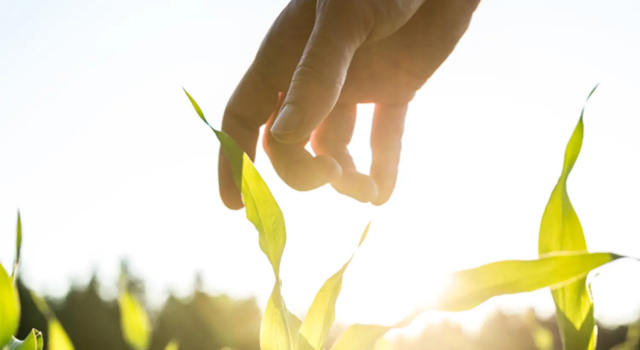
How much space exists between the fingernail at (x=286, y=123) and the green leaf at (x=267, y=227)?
0.29 meters

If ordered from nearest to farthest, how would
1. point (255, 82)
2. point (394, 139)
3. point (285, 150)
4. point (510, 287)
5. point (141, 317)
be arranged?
point (510, 287) < point (141, 317) < point (285, 150) < point (255, 82) < point (394, 139)

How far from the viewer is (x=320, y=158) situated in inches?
31.7

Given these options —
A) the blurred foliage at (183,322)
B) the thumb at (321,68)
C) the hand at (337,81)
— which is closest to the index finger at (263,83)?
the hand at (337,81)

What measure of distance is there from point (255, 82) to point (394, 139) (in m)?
0.46

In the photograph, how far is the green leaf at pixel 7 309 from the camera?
0.29 meters

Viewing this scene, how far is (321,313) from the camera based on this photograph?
32 centimetres

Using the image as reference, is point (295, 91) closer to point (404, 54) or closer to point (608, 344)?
point (404, 54)

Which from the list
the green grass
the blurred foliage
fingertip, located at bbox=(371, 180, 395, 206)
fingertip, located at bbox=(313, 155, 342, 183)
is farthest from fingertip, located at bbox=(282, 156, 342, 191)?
the blurred foliage

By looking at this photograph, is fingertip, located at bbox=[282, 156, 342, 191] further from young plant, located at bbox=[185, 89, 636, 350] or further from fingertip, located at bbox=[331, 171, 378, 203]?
young plant, located at bbox=[185, 89, 636, 350]

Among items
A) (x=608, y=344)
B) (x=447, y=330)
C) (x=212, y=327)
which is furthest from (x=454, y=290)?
(x=608, y=344)

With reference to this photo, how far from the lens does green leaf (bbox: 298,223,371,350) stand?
312 mm

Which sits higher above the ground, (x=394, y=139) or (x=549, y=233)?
(x=394, y=139)

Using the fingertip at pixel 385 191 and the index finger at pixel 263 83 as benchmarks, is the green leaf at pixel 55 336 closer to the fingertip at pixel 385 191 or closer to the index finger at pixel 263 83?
the index finger at pixel 263 83

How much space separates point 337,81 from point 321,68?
0.04 metres
